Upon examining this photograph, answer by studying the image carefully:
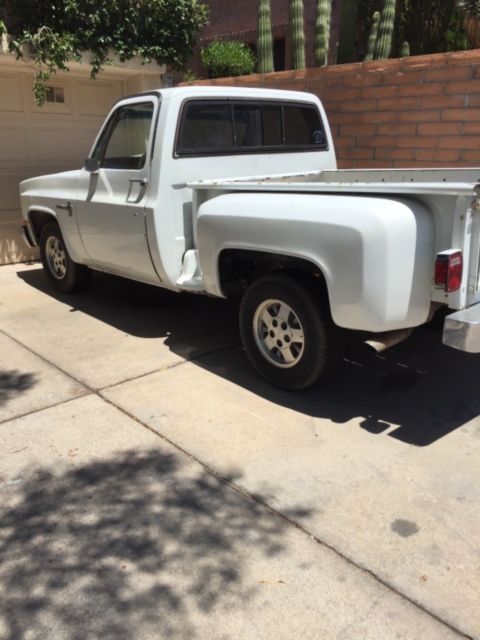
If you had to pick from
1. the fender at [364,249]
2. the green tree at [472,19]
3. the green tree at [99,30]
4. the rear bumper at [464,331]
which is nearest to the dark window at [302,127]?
the fender at [364,249]

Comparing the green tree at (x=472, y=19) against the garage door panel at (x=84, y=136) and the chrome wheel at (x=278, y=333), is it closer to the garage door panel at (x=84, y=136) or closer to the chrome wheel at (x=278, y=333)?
the garage door panel at (x=84, y=136)

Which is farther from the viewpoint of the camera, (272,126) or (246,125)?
(272,126)

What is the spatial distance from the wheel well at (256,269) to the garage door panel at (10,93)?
523cm

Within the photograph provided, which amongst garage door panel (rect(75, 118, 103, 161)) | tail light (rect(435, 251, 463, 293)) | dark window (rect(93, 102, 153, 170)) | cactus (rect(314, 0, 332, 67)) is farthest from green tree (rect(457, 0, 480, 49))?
tail light (rect(435, 251, 463, 293))

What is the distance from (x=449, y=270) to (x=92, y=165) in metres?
3.50

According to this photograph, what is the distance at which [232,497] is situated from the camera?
316 centimetres

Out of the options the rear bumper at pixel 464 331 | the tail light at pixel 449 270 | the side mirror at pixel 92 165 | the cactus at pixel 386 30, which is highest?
the cactus at pixel 386 30

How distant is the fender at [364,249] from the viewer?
3.29m

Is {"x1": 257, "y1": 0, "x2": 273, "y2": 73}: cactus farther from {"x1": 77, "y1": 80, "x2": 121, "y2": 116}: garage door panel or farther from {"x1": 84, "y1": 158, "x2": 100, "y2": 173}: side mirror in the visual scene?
{"x1": 84, "y1": 158, "x2": 100, "y2": 173}: side mirror

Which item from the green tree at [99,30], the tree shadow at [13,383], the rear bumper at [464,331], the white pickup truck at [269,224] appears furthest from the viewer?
the green tree at [99,30]

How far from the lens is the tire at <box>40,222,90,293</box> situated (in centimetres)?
656

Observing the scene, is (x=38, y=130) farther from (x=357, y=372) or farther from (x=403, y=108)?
(x=357, y=372)

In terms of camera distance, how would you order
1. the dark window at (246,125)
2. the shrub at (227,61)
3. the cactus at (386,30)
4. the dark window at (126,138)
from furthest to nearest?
the shrub at (227,61) < the cactus at (386,30) < the dark window at (246,125) < the dark window at (126,138)

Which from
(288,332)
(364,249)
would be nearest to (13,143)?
(288,332)
